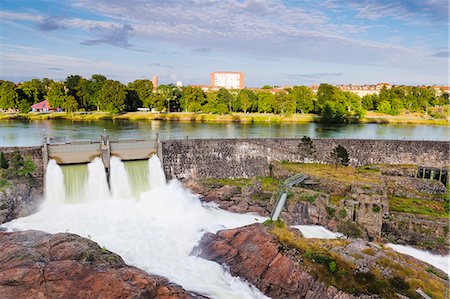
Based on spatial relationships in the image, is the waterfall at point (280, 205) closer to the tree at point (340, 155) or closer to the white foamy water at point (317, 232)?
the white foamy water at point (317, 232)

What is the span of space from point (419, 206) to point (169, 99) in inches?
2864

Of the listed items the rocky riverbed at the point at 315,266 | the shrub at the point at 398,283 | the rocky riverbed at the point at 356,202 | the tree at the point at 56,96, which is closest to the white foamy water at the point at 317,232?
the rocky riverbed at the point at 356,202

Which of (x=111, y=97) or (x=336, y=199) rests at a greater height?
(x=111, y=97)

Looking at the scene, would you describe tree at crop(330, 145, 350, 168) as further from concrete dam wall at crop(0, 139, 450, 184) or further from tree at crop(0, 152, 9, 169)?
tree at crop(0, 152, 9, 169)

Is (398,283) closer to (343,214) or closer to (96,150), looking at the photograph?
(343,214)

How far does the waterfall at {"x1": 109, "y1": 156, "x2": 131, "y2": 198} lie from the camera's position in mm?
30594

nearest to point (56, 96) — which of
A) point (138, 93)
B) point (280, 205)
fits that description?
point (138, 93)

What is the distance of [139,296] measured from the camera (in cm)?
1562

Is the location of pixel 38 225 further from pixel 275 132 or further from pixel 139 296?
pixel 275 132

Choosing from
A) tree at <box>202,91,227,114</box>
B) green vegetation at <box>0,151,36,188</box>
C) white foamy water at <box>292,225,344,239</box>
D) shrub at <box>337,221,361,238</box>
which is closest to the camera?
white foamy water at <box>292,225,344,239</box>

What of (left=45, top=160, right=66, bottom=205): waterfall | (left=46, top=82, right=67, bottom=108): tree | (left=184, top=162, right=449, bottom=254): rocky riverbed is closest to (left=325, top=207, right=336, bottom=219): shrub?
(left=184, top=162, right=449, bottom=254): rocky riverbed

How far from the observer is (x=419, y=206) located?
28969mm

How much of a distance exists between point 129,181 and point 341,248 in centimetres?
1905

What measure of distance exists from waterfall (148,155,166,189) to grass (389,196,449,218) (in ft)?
65.6
